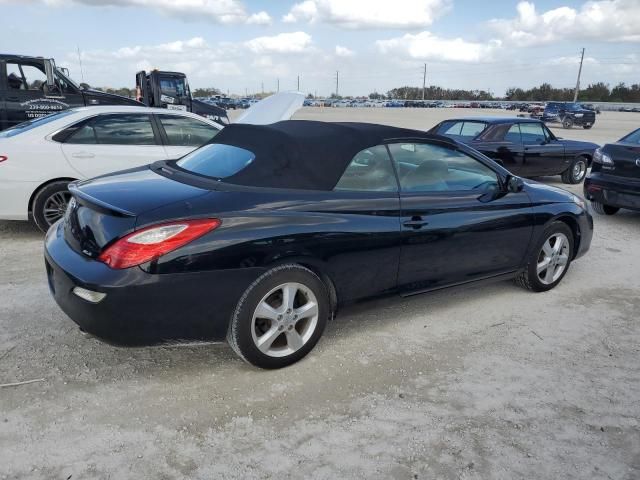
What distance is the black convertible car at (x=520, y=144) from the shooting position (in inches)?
366

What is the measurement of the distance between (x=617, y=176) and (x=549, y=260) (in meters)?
3.33

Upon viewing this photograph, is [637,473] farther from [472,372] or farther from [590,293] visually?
[590,293]

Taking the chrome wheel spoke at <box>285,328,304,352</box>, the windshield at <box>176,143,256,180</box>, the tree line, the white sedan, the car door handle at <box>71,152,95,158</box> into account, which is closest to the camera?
the chrome wheel spoke at <box>285,328,304,352</box>

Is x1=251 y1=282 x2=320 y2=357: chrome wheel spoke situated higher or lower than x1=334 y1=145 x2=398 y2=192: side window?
lower

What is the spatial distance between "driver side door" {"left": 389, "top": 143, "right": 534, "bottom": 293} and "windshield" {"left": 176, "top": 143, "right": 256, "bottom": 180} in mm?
1046

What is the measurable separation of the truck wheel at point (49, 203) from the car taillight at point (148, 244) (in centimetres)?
333

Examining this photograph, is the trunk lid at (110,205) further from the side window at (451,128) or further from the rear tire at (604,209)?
the side window at (451,128)

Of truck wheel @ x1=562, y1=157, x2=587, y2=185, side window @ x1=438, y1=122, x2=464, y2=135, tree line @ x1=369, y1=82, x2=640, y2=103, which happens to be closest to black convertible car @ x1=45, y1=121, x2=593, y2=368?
side window @ x1=438, y1=122, x2=464, y2=135

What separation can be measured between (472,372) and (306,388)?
1.07 meters

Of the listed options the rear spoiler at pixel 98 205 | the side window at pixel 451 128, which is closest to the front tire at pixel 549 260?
the rear spoiler at pixel 98 205

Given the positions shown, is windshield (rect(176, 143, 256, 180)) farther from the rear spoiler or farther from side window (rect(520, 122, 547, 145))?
side window (rect(520, 122, 547, 145))

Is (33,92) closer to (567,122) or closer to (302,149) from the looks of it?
(302,149)

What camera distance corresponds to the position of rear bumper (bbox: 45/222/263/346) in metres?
2.68

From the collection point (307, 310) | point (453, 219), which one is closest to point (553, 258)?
point (453, 219)
